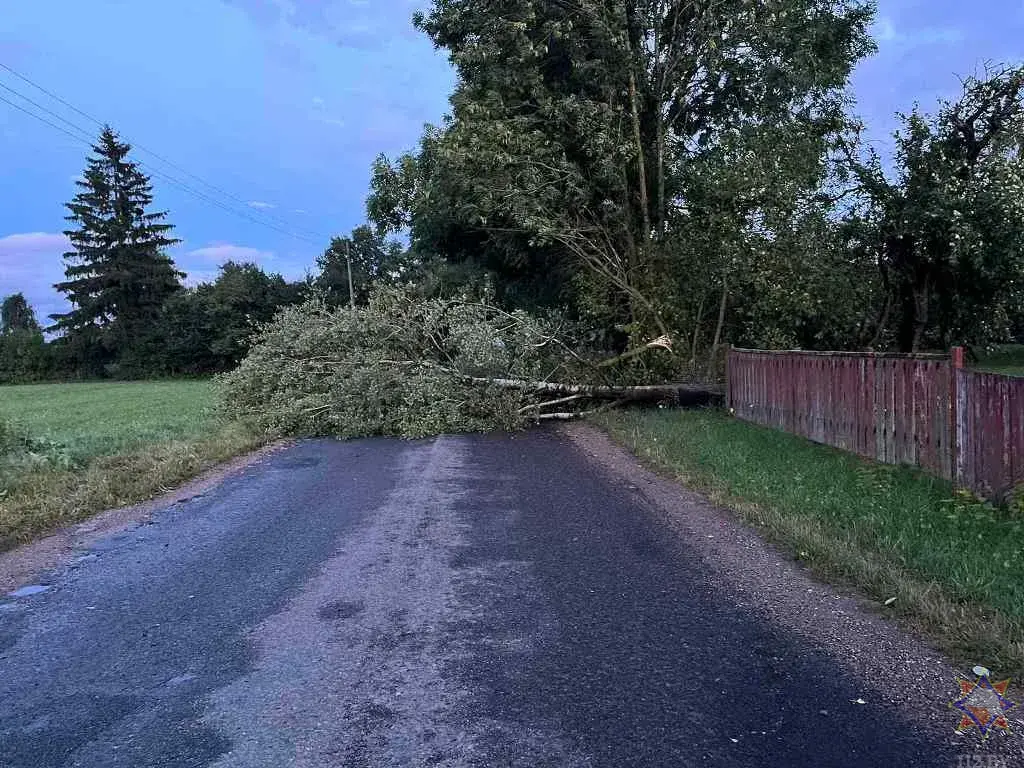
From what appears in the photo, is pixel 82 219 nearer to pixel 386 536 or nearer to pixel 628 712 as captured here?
pixel 386 536

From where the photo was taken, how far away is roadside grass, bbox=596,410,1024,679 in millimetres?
3854

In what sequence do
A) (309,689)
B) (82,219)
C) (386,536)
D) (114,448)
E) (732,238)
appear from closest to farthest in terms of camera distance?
(309,689) < (386,536) < (114,448) < (732,238) < (82,219)

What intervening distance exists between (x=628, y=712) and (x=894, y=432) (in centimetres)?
636

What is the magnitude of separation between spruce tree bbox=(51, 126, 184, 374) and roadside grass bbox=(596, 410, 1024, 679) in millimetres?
47061

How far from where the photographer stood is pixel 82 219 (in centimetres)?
4744

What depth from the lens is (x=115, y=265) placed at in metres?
47.7

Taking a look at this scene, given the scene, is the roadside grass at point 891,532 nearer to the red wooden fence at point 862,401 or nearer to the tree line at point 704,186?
the red wooden fence at point 862,401

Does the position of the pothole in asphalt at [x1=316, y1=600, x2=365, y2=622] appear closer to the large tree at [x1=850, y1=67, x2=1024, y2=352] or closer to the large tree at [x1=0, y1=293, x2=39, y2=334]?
the large tree at [x1=850, y1=67, x2=1024, y2=352]

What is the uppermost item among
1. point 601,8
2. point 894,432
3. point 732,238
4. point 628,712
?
point 601,8

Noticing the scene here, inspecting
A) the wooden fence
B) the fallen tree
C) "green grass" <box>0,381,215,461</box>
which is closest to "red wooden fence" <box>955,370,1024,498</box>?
the wooden fence

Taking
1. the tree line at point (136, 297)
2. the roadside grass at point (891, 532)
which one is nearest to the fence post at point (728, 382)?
the roadside grass at point (891, 532)

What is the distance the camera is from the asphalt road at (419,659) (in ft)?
9.63

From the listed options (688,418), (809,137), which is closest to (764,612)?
(688,418)

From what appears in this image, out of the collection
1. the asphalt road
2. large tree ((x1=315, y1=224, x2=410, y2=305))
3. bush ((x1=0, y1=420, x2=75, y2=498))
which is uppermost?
large tree ((x1=315, y1=224, x2=410, y2=305))
